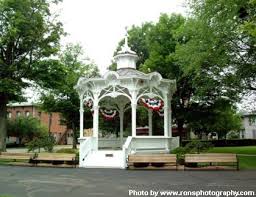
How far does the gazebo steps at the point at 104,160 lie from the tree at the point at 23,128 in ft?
156

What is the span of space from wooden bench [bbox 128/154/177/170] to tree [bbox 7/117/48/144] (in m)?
50.9

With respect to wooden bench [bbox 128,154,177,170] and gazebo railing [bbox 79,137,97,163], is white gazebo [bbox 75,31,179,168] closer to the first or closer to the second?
gazebo railing [bbox 79,137,97,163]

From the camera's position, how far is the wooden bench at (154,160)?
786 inches

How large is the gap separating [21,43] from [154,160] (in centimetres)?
1820

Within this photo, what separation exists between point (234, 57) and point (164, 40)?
13284mm

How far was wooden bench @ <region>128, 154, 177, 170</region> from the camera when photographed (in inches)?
786

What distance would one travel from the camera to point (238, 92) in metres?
31.2

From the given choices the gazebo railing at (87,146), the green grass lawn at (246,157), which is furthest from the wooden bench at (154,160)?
the green grass lawn at (246,157)

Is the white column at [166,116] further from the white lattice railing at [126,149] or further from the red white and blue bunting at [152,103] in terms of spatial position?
the white lattice railing at [126,149]

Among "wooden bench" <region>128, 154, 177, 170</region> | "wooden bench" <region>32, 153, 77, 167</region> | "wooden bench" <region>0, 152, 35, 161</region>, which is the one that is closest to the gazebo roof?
"wooden bench" <region>32, 153, 77, 167</region>

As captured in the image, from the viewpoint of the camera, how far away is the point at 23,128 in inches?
2682

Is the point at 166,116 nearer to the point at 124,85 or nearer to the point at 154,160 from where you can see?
the point at 124,85

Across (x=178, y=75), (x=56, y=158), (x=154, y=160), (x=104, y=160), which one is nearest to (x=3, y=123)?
(x=56, y=158)

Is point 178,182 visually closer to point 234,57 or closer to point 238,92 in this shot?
point 234,57
